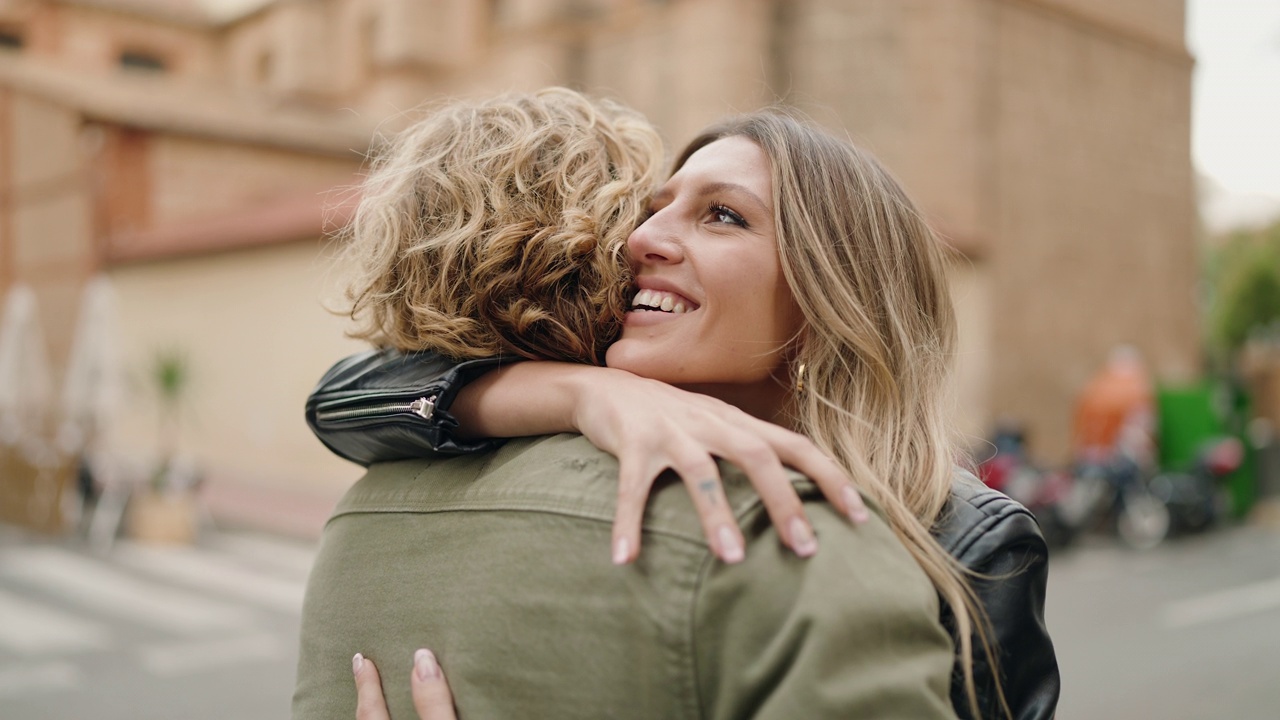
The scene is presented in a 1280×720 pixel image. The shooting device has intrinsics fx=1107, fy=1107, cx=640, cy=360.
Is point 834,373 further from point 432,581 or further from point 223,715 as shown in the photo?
point 223,715

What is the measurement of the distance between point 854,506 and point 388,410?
686mm

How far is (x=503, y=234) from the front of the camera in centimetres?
153

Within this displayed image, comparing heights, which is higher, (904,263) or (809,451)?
(904,263)

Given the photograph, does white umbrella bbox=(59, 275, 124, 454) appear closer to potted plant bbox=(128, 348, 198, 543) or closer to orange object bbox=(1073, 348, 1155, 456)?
potted plant bbox=(128, 348, 198, 543)

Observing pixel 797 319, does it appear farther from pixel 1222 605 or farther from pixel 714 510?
pixel 1222 605

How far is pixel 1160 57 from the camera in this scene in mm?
19172

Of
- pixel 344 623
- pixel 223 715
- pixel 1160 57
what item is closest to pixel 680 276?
pixel 344 623

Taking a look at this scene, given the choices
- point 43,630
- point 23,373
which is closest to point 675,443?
point 43,630

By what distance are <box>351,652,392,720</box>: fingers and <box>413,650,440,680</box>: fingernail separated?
10cm

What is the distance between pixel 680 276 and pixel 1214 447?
13175 millimetres

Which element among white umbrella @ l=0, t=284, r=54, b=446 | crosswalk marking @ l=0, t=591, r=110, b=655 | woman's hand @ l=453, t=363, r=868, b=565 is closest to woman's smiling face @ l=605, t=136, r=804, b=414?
woman's hand @ l=453, t=363, r=868, b=565

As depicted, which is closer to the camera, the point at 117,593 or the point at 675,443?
the point at 675,443

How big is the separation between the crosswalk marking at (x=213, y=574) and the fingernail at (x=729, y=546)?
839 cm

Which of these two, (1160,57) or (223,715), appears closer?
(223,715)
